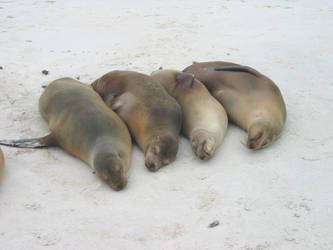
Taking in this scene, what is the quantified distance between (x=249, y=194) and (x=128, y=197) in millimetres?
882

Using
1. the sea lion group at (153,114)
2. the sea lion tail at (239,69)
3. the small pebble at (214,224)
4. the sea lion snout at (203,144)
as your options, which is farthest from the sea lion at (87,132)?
the sea lion tail at (239,69)

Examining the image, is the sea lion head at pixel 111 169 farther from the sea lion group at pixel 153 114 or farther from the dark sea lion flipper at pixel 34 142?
the dark sea lion flipper at pixel 34 142

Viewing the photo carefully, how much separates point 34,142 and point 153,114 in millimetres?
1070

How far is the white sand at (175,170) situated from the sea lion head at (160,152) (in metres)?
0.09

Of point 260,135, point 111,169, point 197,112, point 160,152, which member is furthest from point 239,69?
point 111,169

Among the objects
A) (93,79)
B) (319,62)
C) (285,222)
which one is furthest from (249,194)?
(319,62)

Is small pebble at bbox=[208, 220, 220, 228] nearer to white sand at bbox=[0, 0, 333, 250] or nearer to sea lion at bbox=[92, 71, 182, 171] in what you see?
white sand at bbox=[0, 0, 333, 250]

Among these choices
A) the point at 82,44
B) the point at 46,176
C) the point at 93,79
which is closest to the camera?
the point at 46,176

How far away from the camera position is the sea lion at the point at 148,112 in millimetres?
3607

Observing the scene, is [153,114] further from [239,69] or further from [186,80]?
[239,69]

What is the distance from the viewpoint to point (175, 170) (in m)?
3.51

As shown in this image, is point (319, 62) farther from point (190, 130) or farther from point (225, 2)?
point (225, 2)

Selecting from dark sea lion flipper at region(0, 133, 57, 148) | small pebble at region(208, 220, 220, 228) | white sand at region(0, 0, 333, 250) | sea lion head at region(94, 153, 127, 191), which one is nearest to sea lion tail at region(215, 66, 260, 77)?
white sand at region(0, 0, 333, 250)

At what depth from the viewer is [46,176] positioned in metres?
3.32
